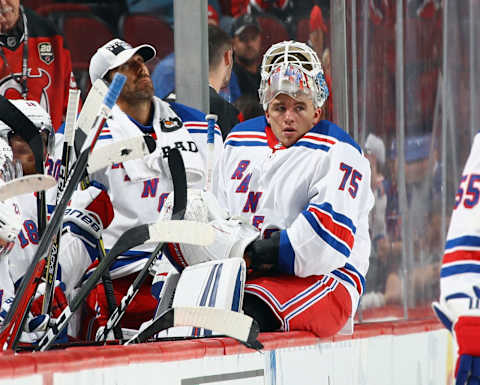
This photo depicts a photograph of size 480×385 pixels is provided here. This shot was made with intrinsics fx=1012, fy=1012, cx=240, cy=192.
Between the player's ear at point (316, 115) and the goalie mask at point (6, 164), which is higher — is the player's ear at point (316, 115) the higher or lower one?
the higher one

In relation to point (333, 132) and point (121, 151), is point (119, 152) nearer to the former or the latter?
point (121, 151)

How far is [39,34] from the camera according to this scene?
3873 millimetres

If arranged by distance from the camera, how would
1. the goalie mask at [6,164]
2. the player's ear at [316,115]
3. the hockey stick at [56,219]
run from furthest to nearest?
1. the player's ear at [316,115]
2. the goalie mask at [6,164]
3. the hockey stick at [56,219]

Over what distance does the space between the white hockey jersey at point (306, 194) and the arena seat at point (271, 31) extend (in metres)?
1.19

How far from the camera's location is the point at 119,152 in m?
1.75

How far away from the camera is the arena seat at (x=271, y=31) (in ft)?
12.8

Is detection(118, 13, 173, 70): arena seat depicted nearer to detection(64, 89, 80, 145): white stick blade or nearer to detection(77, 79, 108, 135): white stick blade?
detection(64, 89, 80, 145): white stick blade

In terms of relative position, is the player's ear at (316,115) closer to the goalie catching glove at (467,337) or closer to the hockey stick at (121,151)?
the hockey stick at (121,151)

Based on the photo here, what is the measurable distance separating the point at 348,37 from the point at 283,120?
1356 millimetres

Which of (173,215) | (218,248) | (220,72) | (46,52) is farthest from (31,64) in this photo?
(173,215)

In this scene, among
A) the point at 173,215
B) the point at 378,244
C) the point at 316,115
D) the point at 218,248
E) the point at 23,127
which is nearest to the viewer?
the point at 23,127

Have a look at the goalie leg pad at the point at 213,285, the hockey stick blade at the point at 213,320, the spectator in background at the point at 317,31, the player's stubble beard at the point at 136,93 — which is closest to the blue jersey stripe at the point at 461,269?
the hockey stick blade at the point at 213,320

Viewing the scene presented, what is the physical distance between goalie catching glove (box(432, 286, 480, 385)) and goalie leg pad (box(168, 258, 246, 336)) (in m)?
0.69

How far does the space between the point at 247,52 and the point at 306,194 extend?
1409 millimetres
